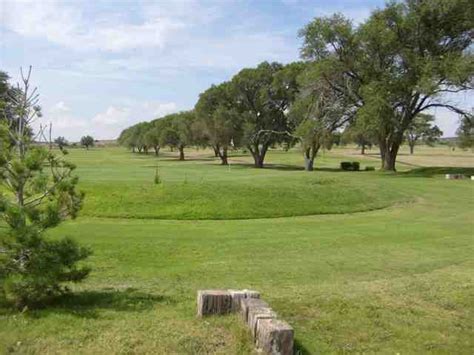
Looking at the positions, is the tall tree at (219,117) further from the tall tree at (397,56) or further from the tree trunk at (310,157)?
the tall tree at (397,56)

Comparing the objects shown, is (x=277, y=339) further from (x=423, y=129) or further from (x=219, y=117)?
A: (x=423, y=129)

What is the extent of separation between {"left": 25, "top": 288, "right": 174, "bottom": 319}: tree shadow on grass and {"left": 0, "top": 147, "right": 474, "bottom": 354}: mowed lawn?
0.03 m

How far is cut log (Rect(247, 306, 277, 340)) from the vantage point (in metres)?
5.73

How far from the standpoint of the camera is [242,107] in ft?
220

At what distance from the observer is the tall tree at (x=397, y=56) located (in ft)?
123

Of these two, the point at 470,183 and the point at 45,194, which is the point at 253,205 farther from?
the point at 470,183

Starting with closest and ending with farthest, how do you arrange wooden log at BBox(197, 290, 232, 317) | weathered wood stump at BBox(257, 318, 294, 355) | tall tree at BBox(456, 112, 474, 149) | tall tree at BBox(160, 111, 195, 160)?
weathered wood stump at BBox(257, 318, 294, 355) → wooden log at BBox(197, 290, 232, 317) → tall tree at BBox(456, 112, 474, 149) → tall tree at BBox(160, 111, 195, 160)

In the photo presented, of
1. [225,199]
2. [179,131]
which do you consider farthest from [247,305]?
[179,131]

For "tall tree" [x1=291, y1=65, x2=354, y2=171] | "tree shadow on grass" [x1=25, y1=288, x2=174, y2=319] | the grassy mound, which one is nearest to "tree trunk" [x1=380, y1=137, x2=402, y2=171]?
"tall tree" [x1=291, y1=65, x2=354, y2=171]

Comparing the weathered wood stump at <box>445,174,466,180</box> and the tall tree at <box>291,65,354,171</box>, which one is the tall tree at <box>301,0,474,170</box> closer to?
the tall tree at <box>291,65,354,171</box>

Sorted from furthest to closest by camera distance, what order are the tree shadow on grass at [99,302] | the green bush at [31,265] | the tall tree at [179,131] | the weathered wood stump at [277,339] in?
the tall tree at [179,131] → the tree shadow on grass at [99,302] → the green bush at [31,265] → the weathered wood stump at [277,339]

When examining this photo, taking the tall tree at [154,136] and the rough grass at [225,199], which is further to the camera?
the tall tree at [154,136]

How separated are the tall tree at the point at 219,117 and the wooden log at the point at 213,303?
59.4 m

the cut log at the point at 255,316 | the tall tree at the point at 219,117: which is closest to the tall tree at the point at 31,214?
the cut log at the point at 255,316
